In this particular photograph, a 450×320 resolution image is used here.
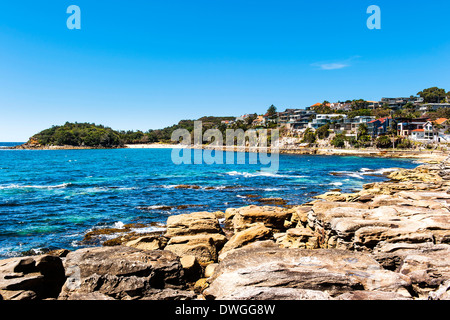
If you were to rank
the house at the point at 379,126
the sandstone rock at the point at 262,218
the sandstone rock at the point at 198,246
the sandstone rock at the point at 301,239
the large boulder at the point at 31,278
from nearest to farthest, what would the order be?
the large boulder at the point at 31,278, the sandstone rock at the point at 198,246, the sandstone rock at the point at 301,239, the sandstone rock at the point at 262,218, the house at the point at 379,126

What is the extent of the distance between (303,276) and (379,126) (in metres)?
143

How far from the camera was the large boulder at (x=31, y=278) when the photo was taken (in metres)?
7.91

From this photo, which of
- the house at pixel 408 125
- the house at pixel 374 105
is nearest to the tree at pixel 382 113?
the house at pixel 374 105

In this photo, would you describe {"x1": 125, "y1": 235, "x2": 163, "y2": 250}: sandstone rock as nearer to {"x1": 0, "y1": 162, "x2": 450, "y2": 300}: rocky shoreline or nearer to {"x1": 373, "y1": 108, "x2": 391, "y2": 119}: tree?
{"x1": 0, "y1": 162, "x2": 450, "y2": 300}: rocky shoreline

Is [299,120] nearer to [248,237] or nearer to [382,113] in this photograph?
[382,113]

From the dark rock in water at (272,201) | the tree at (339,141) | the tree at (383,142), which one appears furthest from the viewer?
the tree at (339,141)

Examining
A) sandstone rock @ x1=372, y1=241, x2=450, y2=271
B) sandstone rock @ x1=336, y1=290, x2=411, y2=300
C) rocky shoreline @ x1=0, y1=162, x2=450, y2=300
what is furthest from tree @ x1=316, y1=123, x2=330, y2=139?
sandstone rock @ x1=336, y1=290, x2=411, y2=300

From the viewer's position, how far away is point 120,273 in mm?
9445

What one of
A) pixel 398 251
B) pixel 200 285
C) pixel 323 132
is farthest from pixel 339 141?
pixel 200 285

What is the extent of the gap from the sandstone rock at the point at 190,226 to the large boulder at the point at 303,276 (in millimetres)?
7178

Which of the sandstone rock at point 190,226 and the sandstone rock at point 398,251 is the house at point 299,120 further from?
the sandstone rock at point 398,251

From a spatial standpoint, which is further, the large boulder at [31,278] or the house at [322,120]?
the house at [322,120]
